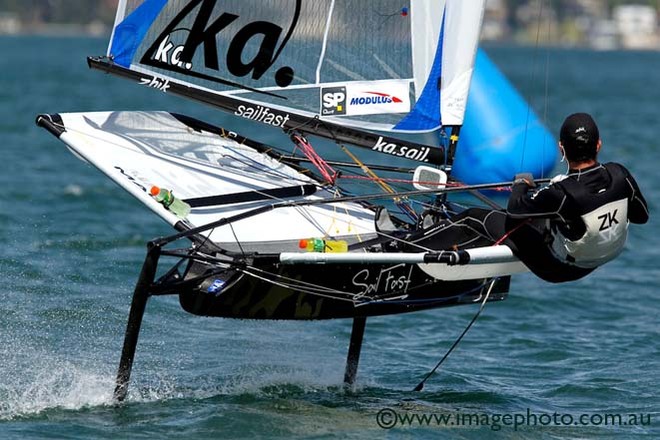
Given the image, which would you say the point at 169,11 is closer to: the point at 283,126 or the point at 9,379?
the point at 283,126

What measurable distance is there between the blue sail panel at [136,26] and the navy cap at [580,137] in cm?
229

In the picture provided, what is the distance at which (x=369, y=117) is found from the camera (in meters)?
6.57

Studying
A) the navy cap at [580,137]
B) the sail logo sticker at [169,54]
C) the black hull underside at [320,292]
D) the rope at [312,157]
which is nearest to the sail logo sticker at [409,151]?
the rope at [312,157]

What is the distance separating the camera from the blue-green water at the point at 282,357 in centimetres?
595

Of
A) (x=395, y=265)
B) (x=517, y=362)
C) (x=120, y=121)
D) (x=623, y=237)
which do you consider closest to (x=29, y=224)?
(x=120, y=121)

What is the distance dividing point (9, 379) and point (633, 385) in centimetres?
341

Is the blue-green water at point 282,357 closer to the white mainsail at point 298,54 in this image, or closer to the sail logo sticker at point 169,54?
the white mainsail at point 298,54

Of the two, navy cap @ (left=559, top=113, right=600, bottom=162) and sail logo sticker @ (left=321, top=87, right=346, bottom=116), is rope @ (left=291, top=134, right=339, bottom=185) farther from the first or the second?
navy cap @ (left=559, top=113, right=600, bottom=162)

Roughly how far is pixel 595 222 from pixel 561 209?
0.18 meters

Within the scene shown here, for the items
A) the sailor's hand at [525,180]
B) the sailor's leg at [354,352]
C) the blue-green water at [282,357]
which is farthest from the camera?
the sailor's leg at [354,352]

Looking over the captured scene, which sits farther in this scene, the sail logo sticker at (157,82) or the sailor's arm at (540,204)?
the sail logo sticker at (157,82)

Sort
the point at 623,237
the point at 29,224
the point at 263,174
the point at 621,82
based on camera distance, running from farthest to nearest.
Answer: the point at 621,82 < the point at 29,224 < the point at 263,174 < the point at 623,237

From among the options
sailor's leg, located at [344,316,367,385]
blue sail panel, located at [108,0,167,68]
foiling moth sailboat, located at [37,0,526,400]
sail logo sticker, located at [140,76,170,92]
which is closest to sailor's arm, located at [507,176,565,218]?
foiling moth sailboat, located at [37,0,526,400]

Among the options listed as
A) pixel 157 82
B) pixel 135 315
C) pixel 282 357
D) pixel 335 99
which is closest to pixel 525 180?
pixel 335 99
